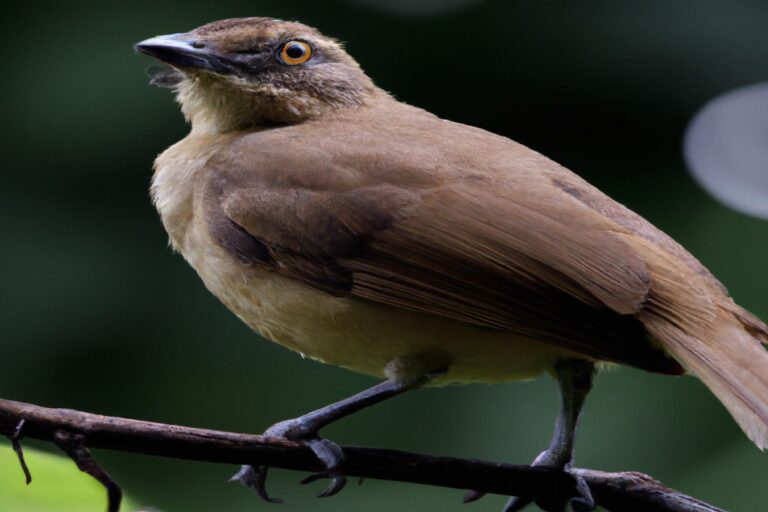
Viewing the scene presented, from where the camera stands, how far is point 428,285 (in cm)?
329

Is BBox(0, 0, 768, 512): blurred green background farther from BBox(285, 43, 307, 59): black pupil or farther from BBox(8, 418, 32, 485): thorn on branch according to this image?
BBox(8, 418, 32, 485): thorn on branch

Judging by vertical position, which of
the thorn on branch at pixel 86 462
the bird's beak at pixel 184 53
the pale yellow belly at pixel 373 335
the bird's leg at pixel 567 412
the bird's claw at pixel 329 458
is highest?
the bird's beak at pixel 184 53

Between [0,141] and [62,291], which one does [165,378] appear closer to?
[62,291]

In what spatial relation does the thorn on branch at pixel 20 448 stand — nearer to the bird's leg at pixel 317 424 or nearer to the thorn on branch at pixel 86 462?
the thorn on branch at pixel 86 462

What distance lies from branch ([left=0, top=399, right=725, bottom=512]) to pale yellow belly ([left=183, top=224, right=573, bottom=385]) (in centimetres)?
34

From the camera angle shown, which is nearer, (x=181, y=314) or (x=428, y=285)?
(x=428, y=285)

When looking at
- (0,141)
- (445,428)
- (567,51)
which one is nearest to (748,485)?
(445,428)

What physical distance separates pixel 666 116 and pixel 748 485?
5.83ft

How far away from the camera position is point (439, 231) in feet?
11.0

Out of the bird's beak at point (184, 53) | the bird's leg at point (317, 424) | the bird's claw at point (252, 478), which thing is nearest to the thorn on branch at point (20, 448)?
the bird's leg at point (317, 424)

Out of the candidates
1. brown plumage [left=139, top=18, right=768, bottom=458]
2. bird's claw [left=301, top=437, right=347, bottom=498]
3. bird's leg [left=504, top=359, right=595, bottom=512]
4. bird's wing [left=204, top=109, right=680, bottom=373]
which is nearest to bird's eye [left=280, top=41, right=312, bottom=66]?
brown plumage [left=139, top=18, right=768, bottom=458]

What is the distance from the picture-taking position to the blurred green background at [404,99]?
465cm

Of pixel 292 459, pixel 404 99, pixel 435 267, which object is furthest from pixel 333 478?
pixel 404 99

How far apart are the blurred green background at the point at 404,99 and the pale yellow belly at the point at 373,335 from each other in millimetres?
1160
